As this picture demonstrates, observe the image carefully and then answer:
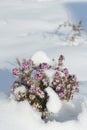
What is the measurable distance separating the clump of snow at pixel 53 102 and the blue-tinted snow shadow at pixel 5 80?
81 cm

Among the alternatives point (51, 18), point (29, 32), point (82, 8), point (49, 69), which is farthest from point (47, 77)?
point (82, 8)

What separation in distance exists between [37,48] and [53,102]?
90.9 inches

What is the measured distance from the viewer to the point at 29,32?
6.68 meters

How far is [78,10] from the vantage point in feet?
25.7

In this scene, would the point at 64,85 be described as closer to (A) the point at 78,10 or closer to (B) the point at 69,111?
(B) the point at 69,111

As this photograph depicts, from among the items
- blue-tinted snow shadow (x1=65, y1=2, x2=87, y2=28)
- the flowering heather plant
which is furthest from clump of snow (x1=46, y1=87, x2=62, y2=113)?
blue-tinted snow shadow (x1=65, y1=2, x2=87, y2=28)

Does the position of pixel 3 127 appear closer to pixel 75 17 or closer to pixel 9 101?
pixel 9 101

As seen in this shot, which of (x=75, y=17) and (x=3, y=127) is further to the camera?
(x=75, y=17)

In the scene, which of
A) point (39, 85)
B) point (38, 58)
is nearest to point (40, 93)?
point (39, 85)

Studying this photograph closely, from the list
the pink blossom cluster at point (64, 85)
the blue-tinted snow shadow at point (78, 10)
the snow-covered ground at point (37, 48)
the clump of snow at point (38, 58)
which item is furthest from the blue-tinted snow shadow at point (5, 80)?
the blue-tinted snow shadow at point (78, 10)

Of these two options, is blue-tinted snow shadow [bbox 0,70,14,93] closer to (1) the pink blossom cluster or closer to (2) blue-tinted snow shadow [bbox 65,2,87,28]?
(1) the pink blossom cluster

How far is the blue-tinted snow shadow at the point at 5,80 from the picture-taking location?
448 cm

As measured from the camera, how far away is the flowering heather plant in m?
3.60

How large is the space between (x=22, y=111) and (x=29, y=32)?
3.22m
